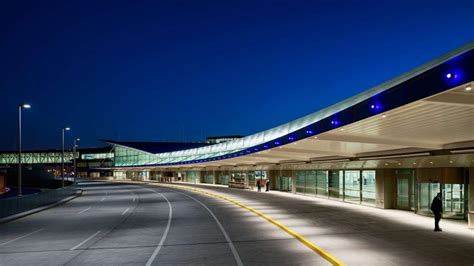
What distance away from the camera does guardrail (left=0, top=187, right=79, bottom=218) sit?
25.5 m

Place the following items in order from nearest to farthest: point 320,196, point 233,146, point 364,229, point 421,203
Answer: point 364,229
point 421,203
point 320,196
point 233,146

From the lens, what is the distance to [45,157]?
198 meters

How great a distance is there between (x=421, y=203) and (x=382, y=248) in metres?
10.8

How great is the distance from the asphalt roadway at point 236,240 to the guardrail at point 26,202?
1.12 meters

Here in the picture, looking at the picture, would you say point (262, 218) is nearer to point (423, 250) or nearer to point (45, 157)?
point (423, 250)

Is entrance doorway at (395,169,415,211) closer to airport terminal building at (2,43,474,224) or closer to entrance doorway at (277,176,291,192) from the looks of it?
airport terminal building at (2,43,474,224)

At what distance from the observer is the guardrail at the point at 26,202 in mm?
25523

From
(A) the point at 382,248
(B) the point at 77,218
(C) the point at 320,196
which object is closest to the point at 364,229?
(A) the point at 382,248

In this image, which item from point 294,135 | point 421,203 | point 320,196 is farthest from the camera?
point 320,196

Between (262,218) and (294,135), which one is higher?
(294,135)

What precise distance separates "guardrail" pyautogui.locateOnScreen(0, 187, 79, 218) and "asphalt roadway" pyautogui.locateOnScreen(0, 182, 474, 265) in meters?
1.12

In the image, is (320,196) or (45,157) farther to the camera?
(45,157)

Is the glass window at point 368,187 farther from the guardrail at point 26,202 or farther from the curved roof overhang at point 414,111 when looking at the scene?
the guardrail at point 26,202

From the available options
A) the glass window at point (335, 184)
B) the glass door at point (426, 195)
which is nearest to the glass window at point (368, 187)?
the glass window at point (335, 184)
